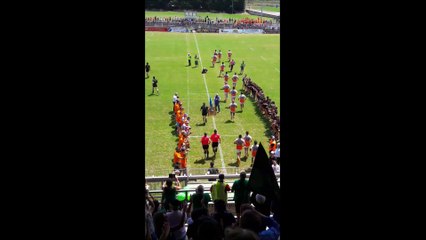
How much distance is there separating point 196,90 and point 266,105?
668 cm

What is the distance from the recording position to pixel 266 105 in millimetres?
20984

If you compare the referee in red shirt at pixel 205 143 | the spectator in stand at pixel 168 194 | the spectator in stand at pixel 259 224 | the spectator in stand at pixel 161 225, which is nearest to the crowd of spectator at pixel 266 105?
the referee in red shirt at pixel 205 143

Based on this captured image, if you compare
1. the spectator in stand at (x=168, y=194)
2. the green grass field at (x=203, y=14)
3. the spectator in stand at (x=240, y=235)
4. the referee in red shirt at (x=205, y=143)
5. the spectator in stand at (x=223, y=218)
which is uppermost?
the green grass field at (x=203, y=14)

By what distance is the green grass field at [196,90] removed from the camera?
16438 millimetres

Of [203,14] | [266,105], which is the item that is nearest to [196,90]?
[266,105]

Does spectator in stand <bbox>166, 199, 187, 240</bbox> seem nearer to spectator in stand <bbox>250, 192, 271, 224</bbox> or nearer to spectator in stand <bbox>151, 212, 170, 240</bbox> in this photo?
spectator in stand <bbox>151, 212, 170, 240</bbox>

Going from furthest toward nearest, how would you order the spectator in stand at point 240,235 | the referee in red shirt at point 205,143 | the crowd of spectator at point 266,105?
the crowd of spectator at point 266,105 < the referee in red shirt at point 205,143 < the spectator in stand at point 240,235

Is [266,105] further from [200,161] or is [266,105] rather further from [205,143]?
[200,161]

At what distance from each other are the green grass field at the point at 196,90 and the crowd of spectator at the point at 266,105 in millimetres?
302

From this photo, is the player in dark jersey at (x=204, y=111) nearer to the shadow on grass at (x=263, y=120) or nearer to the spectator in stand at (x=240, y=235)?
the shadow on grass at (x=263, y=120)

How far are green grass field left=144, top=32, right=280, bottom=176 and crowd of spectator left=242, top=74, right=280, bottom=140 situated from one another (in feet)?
0.99

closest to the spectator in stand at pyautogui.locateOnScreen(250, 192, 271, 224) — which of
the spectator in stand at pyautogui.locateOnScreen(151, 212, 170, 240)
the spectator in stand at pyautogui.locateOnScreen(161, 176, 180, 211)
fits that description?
the spectator in stand at pyautogui.locateOnScreen(161, 176, 180, 211)
